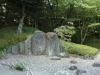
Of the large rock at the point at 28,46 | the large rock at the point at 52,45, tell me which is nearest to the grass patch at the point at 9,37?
the large rock at the point at 28,46

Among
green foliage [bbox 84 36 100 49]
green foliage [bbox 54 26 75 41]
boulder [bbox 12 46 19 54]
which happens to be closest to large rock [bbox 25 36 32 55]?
boulder [bbox 12 46 19 54]

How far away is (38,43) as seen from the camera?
1107 centimetres

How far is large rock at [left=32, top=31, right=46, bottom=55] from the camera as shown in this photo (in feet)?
36.3

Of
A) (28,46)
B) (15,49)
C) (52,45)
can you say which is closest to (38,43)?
(28,46)

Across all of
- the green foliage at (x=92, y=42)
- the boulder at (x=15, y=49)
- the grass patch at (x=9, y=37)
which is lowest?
the green foliage at (x=92, y=42)

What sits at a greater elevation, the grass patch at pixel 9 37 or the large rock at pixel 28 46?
the grass patch at pixel 9 37

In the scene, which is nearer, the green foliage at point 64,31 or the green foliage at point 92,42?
the green foliage at point 64,31

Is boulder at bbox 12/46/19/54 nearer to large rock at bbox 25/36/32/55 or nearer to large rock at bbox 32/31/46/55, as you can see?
large rock at bbox 25/36/32/55

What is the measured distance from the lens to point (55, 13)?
52.1 feet

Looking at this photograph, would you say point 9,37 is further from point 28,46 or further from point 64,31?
point 64,31

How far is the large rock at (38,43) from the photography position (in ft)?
36.3

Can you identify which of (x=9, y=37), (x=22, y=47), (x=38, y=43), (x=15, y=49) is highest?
(x=9, y=37)

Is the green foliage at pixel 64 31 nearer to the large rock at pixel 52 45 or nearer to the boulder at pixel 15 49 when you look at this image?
the large rock at pixel 52 45

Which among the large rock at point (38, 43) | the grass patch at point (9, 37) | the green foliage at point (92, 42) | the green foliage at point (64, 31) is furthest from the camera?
the green foliage at point (92, 42)
